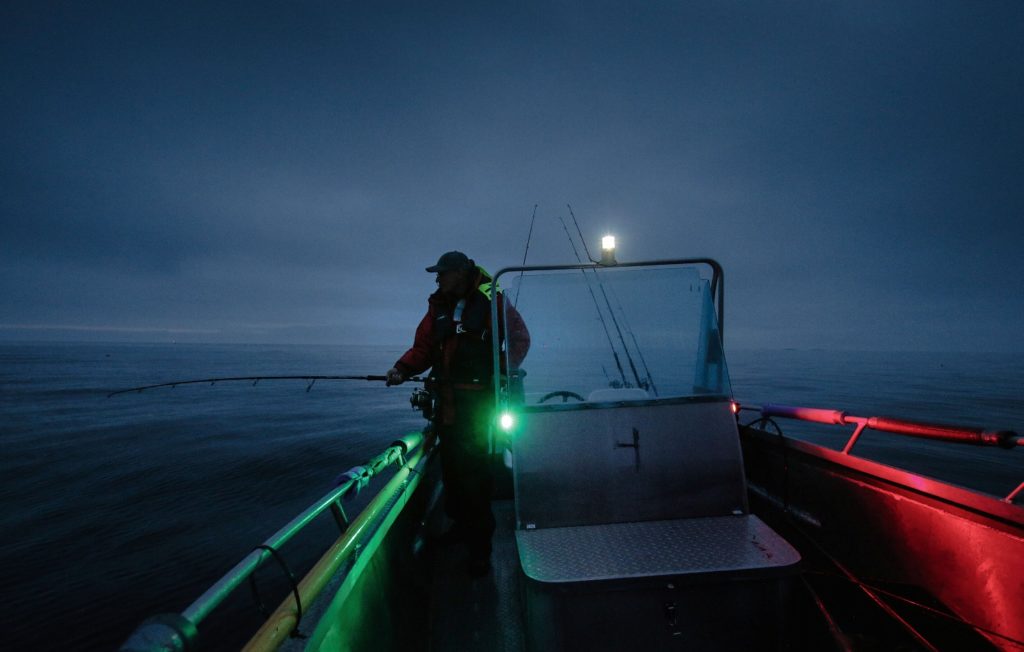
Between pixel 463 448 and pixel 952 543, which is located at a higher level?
pixel 463 448

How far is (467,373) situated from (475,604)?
170cm

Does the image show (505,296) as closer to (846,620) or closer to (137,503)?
(846,620)

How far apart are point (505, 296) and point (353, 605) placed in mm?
2077

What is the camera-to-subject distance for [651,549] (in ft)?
7.33

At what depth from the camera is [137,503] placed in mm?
8797

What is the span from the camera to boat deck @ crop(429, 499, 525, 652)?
105 inches

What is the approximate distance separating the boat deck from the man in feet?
0.57

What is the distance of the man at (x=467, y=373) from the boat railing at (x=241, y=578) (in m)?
0.62

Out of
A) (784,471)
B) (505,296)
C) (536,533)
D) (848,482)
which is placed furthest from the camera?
(784,471)

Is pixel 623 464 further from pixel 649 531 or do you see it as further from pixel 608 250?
pixel 608 250


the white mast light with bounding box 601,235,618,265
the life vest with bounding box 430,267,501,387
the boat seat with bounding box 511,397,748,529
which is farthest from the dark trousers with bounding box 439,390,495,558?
the white mast light with bounding box 601,235,618,265

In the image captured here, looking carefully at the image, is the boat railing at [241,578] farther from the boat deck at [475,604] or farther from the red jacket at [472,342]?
the boat deck at [475,604]

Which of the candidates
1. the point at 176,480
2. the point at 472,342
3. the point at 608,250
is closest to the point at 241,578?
the point at 472,342

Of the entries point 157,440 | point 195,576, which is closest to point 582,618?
point 195,576
